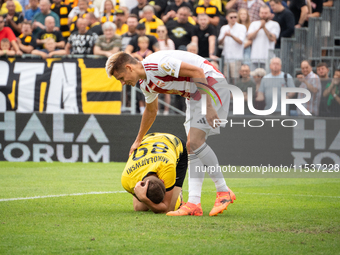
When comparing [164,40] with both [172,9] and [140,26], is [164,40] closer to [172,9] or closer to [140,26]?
[140,26]

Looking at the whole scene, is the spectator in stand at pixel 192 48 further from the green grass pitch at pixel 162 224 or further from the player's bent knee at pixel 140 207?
the player's bent knee at pixel 140 207

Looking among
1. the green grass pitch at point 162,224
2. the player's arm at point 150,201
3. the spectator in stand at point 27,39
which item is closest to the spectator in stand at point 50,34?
the spectator in stand at point 27,39

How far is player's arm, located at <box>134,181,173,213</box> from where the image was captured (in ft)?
17.8

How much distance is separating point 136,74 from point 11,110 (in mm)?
8258

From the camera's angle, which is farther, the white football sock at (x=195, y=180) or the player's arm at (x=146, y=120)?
the player's arm at (x=146, y=120)

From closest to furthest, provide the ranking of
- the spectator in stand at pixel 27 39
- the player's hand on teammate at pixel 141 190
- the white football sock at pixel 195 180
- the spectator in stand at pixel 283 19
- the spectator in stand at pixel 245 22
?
the player's hand on teammate at pixel 141 190
the white football sock at pixel 195 180
the spectator in stand at pixel 245 22
the spectator in stand at pixel 283 19
the spectator in stand at pixel 27 39

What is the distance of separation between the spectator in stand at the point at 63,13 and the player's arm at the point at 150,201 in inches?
421

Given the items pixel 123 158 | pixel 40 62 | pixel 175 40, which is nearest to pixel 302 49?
pixel 175 40

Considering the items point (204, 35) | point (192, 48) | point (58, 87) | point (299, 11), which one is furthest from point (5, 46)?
point (299, 11)

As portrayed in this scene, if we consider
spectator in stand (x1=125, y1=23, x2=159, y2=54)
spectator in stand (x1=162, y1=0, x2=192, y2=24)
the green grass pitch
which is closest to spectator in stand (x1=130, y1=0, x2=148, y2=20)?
spectator in stand (x1=162, y1=0, x2=192, y2=24)

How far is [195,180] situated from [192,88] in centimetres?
104

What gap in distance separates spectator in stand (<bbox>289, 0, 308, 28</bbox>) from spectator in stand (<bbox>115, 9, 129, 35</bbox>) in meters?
4.64

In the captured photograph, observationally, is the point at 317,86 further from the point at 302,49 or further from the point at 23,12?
the point at 23,12

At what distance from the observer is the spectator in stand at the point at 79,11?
1490cm
